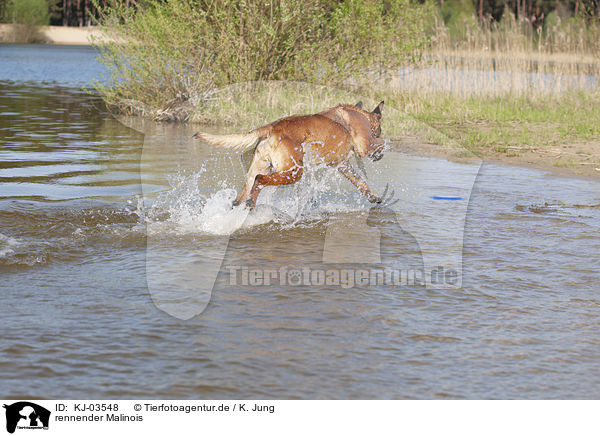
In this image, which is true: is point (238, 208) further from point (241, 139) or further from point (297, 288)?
point (297, 288)

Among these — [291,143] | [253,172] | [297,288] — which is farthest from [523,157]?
[297,288]

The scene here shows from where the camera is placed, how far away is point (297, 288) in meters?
5.55

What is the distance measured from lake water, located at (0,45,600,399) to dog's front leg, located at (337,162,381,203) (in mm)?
142

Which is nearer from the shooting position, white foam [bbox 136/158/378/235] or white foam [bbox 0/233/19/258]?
white foam [bbox 0/233/19/258]

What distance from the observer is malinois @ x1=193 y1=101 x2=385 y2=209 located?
7305 mm

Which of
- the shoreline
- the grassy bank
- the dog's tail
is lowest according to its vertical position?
the shoreline

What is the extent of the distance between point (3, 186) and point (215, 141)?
342 cm
